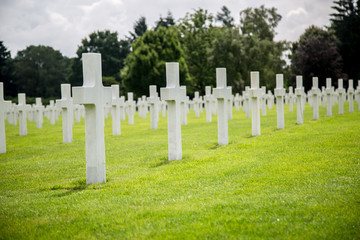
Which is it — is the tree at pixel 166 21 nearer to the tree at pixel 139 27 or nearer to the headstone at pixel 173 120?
the tree at pixel 139 27

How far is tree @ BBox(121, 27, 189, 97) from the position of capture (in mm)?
43750

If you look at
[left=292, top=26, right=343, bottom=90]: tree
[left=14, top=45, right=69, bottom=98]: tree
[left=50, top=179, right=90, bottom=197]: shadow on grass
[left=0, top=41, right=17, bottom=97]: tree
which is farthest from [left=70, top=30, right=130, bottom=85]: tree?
[left=50, top=179, right=90, bottom=197]: shadow on grass

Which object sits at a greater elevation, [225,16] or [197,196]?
[225,16]

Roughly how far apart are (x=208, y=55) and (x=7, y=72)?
30436 millimetres

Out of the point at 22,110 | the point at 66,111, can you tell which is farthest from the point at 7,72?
the point at 66,111

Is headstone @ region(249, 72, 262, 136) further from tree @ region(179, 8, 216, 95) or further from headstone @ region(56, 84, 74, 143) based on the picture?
tree @ region(179, 8, 216, 95)

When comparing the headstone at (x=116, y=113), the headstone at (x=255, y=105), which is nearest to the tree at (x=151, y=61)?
the headstone at (x=116, y=113)

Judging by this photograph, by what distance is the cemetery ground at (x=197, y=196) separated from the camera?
4.14 m

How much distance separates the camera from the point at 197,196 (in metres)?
5.30

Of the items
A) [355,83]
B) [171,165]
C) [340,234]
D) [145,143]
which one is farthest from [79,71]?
[340,234]

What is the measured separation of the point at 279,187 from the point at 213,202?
1.14 meters

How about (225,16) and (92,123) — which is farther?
(225,16)

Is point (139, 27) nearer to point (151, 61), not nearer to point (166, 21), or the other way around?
point (166, 21)

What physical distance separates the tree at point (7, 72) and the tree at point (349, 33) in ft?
152
